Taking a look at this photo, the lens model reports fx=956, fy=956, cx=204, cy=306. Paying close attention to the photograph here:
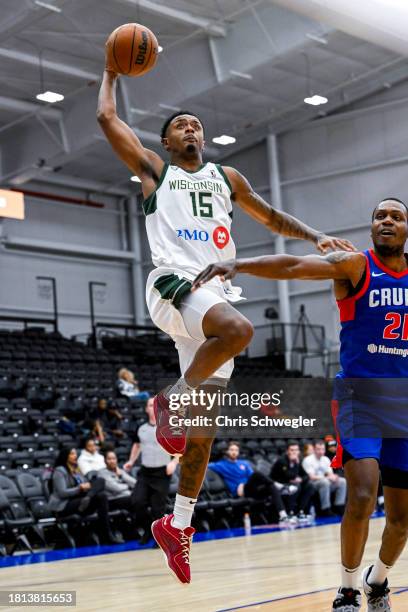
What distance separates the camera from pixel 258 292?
1093 inches

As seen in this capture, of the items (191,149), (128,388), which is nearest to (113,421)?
(128,388)

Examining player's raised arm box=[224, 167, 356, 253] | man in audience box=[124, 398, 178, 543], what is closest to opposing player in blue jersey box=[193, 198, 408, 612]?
player's raised arm box=[224, 167, 356, 253]

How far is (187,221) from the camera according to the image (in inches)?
191

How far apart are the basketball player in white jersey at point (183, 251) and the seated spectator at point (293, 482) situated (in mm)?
10108

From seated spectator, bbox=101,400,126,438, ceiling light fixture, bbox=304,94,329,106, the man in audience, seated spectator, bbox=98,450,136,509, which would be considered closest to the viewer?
the man in audience

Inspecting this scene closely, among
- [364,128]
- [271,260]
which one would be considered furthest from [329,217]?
[271,260]

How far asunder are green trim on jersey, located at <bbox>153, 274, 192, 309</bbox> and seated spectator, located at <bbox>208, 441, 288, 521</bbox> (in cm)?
956

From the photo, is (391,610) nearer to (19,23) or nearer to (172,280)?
(172,280)

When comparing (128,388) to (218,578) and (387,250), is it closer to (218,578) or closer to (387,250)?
(218,578)

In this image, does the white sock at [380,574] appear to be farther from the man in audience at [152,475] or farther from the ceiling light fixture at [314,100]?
the ceiling light fixture at [314,100]

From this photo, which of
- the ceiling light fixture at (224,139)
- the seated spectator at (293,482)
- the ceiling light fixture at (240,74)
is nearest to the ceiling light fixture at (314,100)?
the ceiling light fixture at (240,74)

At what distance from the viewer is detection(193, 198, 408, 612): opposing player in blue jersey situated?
459 centimetres

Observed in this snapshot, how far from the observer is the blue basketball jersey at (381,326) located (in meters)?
4.71

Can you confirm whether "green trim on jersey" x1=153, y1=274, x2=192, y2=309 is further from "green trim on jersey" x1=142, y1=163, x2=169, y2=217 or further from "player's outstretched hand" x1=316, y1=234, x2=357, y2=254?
"player's outstretched hand" x1=316, y1=234, x2=357, y2=254
